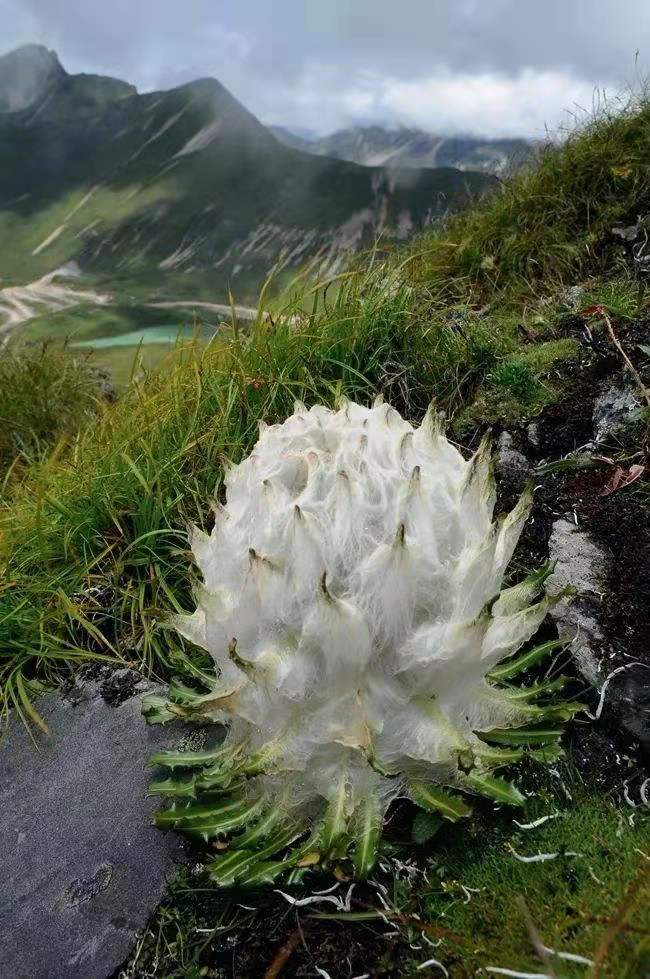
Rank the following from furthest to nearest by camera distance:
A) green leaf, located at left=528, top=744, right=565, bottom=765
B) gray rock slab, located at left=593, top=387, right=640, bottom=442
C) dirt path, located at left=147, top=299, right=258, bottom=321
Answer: dirt path, located at left=147, top=299, right=258, bottom=321
gray rock slab, located at left=593, top=387, right=640, bottom=442
green leaf, located at left=528, top=744, right=565, bottom=765

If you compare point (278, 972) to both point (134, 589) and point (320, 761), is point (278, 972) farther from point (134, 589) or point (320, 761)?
point (134, 589)

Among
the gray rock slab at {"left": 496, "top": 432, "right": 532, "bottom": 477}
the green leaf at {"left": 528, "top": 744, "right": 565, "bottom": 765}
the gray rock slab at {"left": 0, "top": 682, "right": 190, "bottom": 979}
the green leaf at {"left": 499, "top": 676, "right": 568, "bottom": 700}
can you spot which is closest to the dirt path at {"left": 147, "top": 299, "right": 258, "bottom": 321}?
the gray rock slab at {"left": 496, "top": 432, "right": 532, "bottom": 477}

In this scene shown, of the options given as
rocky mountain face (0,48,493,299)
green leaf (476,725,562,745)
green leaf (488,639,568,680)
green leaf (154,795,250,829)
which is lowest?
green leaf (154,795,250,829)

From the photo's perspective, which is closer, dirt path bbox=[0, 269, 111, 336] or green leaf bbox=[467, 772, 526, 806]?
green leaf bbox=[467, 772, 526, 806]

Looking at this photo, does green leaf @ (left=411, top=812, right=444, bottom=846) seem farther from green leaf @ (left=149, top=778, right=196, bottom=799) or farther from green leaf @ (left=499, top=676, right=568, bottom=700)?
green leaf @ (left=149, top=778, right=196, bottom=799)

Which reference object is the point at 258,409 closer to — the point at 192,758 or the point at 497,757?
the point at 192,758

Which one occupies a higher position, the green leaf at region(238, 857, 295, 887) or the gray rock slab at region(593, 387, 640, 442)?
the gray rock slab at region(593, 387, 640, 442)

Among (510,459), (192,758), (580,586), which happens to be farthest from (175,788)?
(510,459)
